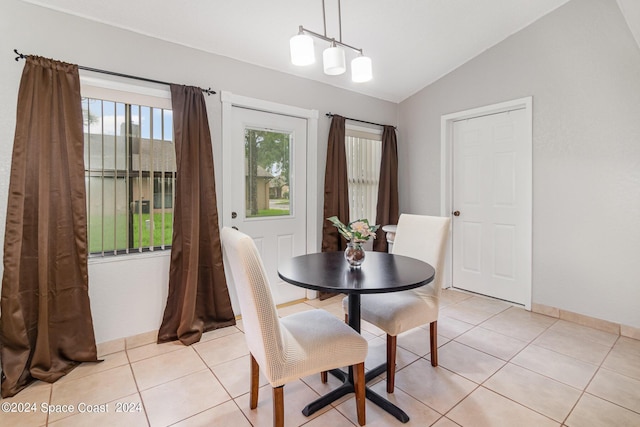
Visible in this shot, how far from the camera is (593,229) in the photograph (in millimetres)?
2875

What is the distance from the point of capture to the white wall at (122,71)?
207 cm

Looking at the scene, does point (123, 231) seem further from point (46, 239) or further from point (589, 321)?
point (589, 321)

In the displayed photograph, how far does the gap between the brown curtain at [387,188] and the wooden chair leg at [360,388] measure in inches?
96.1

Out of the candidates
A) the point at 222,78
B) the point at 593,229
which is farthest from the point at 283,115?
the point at 593,229

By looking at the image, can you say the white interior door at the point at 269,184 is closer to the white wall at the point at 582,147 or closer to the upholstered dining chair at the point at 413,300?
the upholstered dining chair at the point at 413,300

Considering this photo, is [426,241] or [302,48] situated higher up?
[302,48]

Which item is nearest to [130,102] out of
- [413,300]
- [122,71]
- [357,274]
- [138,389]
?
[122,71]

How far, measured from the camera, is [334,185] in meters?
3.58

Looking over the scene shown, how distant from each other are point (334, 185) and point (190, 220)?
1.55m

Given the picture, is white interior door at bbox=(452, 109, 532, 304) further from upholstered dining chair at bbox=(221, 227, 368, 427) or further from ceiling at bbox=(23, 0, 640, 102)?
upholstered dining chair at bbox=(221, 227, 368, 427)

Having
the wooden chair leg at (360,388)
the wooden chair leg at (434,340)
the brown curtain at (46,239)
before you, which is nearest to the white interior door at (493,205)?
the wooden chair leg at (434,340)

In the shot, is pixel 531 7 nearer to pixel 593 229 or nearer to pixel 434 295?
pixel 593 229

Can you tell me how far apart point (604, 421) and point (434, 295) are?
100 cm

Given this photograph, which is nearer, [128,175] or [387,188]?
[128,175]
